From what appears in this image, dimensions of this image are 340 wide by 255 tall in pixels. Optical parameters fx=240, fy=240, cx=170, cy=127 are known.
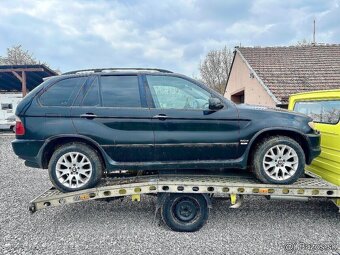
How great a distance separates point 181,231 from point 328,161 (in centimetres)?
255

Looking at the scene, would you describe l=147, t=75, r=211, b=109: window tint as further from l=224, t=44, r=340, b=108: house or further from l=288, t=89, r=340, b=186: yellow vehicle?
l=224, t=44, r=340, b=108: house

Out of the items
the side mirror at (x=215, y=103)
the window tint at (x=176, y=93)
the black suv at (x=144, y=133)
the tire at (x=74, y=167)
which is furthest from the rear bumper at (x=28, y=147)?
the side mirror at (x=215, y=103)

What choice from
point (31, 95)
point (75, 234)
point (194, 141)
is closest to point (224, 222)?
point (194, 141)

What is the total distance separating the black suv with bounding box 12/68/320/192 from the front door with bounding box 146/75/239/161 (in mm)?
14

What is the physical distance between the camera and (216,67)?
33.4 m

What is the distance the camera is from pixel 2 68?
15.0m

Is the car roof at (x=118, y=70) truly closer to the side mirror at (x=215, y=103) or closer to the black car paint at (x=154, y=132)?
the black car paint at (x=154, y=132)

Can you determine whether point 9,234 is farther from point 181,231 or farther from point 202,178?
point 202,178

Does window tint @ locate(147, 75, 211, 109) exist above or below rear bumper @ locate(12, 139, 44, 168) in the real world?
above

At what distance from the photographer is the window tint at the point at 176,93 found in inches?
139

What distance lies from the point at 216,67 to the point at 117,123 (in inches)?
1256

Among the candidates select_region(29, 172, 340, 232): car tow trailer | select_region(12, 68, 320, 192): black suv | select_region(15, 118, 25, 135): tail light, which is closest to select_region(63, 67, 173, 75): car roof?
select_region(12, 68, 320, 192): black suv

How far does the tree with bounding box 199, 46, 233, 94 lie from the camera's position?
33.0 m

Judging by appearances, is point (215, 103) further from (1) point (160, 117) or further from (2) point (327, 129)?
(2) point (327, 129)
